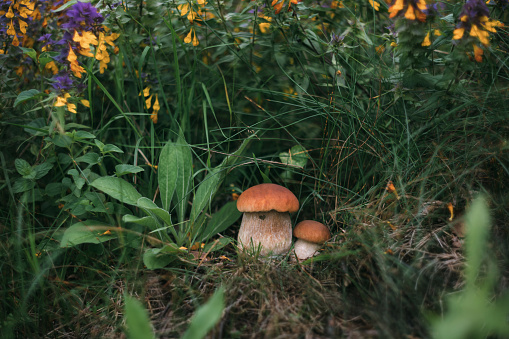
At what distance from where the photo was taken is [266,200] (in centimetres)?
183

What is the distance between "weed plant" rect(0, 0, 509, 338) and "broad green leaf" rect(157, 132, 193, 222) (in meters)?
0.01

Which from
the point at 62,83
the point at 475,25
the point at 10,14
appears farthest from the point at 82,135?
the point at 475,25

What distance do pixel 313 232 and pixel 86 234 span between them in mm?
1072

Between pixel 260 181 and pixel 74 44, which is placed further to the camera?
pixel 260 181

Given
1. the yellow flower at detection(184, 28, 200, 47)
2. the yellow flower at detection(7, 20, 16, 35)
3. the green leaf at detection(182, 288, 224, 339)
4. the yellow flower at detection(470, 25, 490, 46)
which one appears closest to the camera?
the green leaf at detection(182, 288, 224, 339)

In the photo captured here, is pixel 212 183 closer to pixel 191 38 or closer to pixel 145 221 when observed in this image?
pixel 145 221

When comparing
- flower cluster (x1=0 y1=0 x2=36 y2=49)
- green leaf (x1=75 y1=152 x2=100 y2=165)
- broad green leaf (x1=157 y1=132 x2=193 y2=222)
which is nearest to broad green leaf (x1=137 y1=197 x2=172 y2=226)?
broad green leaf (x1=157 y1=132 x2=193 y2=222)

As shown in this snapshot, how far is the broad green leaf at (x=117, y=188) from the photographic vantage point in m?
1.77

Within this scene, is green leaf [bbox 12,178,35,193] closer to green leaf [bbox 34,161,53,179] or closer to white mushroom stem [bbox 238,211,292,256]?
green leaf [bbox 34,161,53,179]

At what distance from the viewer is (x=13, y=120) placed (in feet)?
6.77

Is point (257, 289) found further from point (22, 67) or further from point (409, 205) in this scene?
point (22, 67)

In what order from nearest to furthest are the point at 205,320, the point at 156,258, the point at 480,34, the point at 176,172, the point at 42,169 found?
the point at 205,320 < the point at 480,34 < the point at 156,258 < the point at 42,169 < the point at 176,172

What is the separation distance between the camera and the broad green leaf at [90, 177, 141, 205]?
5.82 feet

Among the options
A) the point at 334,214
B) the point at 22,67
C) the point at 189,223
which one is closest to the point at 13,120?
the point at 22,67
